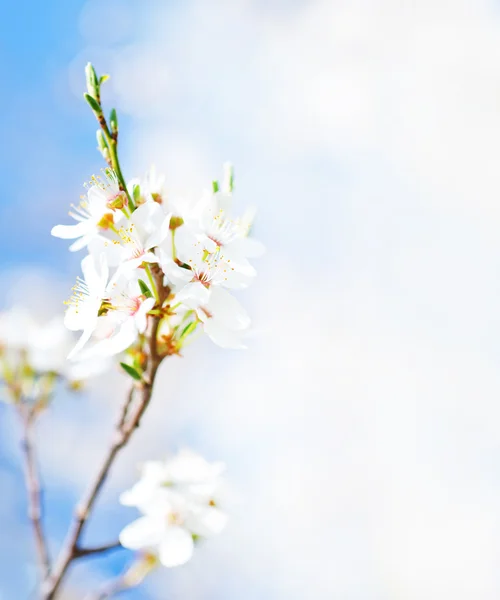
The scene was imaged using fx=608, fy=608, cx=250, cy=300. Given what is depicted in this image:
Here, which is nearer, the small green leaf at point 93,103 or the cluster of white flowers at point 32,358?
the small green leaf at point 93,103

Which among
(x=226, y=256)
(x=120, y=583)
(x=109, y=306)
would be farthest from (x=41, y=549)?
(x=226, y=256)

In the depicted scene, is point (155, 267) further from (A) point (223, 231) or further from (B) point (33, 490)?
(B) point (33, 490)

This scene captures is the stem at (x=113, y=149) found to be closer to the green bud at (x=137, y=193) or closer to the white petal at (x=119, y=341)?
the green bud at (x=137, y=193)

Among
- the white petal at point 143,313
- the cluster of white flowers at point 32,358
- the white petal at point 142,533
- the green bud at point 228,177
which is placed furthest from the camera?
the cluster of white flowers at point 32,358

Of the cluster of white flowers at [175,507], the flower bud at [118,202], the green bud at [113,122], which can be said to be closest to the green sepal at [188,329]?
the flower bud at [118,202]

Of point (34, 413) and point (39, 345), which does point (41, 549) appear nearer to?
point (34, 413)

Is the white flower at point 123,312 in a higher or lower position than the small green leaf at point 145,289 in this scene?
lower

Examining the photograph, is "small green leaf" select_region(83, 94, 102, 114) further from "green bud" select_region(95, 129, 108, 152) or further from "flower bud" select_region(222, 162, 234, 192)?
"flower bud" select_region(222, 162, 234, 192)
